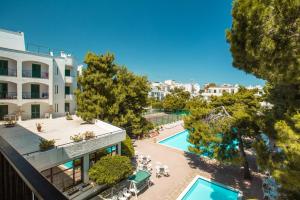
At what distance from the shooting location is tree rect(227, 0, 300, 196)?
4.59 m

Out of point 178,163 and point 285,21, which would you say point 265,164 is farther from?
point 178,163

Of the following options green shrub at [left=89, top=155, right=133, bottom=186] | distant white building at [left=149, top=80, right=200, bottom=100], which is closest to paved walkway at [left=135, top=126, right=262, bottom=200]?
green shrub at [left=89, top=155, right=133, bottom=186]

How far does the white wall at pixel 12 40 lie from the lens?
66.5ft

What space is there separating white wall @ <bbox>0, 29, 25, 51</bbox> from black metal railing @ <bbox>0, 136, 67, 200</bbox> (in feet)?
82.1

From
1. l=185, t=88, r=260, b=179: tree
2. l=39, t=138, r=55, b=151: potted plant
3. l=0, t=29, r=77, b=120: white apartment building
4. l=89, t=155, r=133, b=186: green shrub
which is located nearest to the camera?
l=39, t=138, r=55, b=151: potted plant

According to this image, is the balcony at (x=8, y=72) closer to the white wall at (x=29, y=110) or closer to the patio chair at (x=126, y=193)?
the white wall at (x=29, y=110)

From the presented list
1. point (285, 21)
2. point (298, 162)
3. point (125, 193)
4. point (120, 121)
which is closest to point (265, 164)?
point (298, 162)

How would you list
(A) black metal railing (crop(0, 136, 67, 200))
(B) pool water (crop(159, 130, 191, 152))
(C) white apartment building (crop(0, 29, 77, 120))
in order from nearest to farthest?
1. (A) black metal railing (crop(0, 136, 67, 200))
2. (C) white apartment building (crop(0, 29, 77, 120))
3. (B) pool water (crop(159, 130, 191, 152))

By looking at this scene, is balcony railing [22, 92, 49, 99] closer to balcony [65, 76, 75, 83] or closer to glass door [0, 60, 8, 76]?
glass door [0, 60, 8, 76]

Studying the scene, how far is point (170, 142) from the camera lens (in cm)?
2325

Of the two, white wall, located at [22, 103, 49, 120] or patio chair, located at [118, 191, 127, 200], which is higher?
white wall, located at [22, 103, 49, 120]

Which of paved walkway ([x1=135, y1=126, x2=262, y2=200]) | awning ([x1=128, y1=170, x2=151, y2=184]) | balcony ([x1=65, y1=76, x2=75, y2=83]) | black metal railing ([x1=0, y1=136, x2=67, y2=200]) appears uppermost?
balcony ([x1=65, y1=76, x2=75, y2=83])

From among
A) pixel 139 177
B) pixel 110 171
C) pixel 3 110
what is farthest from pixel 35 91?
pixel 139 177

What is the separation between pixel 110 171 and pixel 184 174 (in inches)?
257
